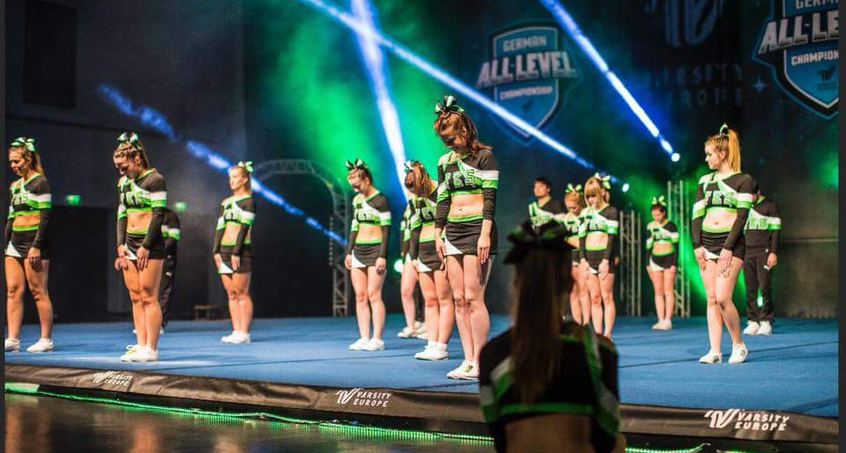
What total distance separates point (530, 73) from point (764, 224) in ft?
25.9

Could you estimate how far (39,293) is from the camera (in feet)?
32.4

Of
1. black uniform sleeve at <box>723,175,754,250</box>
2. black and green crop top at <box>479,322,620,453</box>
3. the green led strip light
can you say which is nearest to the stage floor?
the green led strip light

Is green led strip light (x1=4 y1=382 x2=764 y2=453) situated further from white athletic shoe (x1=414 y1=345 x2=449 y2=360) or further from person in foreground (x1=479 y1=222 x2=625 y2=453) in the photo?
white athletic shoe (x1=414 y1=345 x2=449 y2=360)

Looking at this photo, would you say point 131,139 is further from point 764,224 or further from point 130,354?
point 764,224

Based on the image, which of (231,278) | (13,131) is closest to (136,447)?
(231,278)

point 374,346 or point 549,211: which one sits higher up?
point 549,211

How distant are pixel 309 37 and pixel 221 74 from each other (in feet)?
6.24

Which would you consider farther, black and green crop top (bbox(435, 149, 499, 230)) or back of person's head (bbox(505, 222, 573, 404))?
→ black and green crop top (bbox(435, 149, 499, 230))

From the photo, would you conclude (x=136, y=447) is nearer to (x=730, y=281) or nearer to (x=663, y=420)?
(x=663, y=420)

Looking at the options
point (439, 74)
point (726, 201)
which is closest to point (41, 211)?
point (726, 201)

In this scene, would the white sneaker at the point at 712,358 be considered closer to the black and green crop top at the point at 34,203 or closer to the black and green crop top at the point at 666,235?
the black and green crop top at the point at 34,203

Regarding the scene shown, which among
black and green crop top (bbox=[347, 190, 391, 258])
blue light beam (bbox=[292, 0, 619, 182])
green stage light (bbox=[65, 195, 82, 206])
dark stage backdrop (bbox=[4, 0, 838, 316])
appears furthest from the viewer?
blue light beam (bbox=[292, 0, 619, 182])

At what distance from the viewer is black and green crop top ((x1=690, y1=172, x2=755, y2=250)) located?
7.88 metres

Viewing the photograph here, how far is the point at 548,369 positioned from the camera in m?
2.66
